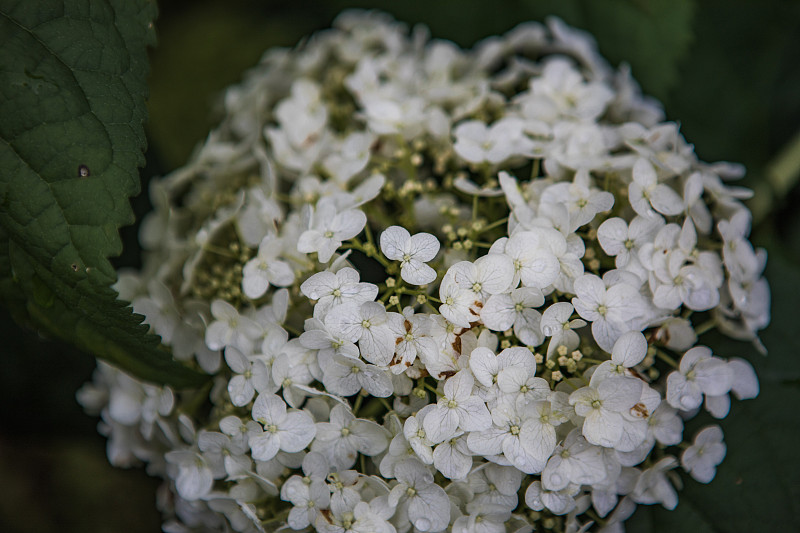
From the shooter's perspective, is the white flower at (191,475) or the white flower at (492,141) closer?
the white flower at (191,475)

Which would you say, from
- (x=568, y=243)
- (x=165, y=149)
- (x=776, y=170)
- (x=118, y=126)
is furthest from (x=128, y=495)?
(x=776, y=170)

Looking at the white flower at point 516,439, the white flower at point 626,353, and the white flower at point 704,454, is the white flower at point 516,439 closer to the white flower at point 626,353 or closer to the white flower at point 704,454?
the white flower at point 626,353

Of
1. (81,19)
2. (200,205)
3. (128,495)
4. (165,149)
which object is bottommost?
(128,495)

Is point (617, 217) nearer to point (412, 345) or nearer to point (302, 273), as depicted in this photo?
point (412, 345)

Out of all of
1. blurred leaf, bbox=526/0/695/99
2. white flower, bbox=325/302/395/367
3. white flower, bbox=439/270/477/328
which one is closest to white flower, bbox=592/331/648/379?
white flower, bbox=439/270/477/328

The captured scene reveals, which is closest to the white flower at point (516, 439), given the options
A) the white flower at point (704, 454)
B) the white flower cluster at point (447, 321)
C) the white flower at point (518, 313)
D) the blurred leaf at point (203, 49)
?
the white flower cluster at point (447, 321)

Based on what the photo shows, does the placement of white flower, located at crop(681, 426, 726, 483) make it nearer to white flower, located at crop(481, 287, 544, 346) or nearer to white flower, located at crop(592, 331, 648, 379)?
white flower, located at crop(592, 331, 648, 379)
